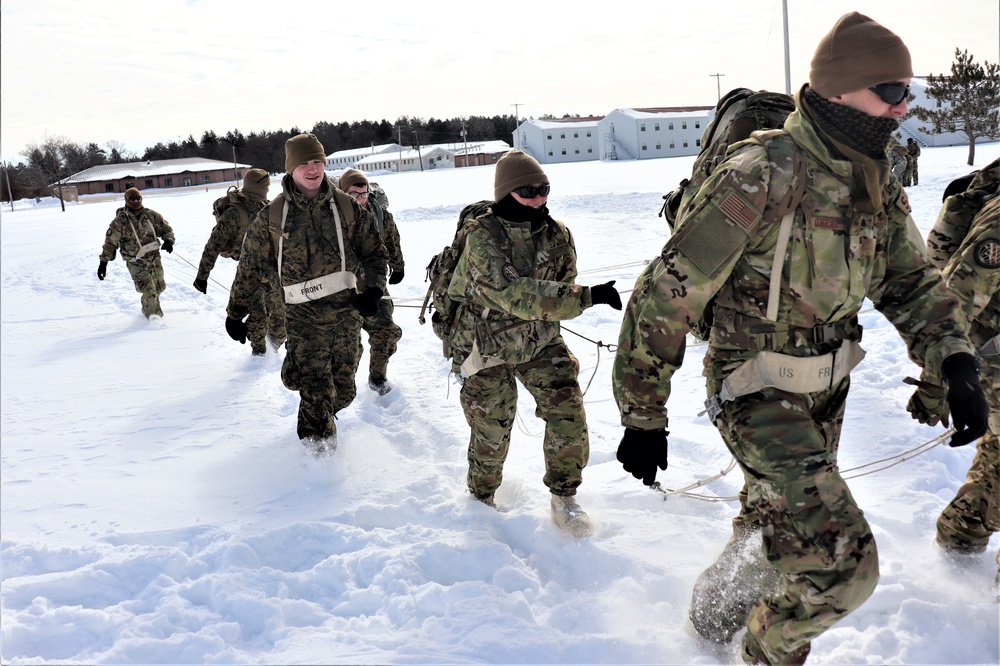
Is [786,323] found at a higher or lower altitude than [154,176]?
lower

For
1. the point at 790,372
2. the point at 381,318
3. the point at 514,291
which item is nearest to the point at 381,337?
the point at 381,318

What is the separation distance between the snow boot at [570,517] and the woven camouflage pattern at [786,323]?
59.9 inches

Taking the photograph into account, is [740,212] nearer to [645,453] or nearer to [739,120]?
[645,453]

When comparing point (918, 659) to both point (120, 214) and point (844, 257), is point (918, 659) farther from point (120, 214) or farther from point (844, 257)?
point (120, 214)

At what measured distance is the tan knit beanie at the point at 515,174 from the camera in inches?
160

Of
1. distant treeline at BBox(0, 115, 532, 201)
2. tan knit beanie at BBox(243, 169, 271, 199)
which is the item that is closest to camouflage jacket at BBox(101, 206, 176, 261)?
tan knit beanie at BBox(243, 169, 271, 199)

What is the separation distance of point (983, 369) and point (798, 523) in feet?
5.40

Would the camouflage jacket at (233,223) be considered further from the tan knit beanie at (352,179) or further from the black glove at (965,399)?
the black glove at (965,399)

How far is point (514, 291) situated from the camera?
3832 mm

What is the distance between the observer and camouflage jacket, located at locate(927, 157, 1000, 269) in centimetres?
368

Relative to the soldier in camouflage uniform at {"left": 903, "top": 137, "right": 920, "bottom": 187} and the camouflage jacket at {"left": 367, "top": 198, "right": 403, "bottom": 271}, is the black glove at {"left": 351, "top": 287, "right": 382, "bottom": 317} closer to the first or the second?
the camouflage jacket at {"left": 367, "top": 198, "right": 403, "bottom": 271}

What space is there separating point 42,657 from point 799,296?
3310 mm

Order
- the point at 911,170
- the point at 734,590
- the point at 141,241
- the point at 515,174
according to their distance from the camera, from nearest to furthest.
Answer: the point at 734,590 < the point at 515,174 < the point at 141,241 < the point at 911,170

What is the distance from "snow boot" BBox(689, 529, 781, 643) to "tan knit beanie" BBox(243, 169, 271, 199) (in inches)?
308
